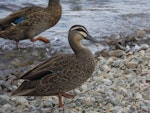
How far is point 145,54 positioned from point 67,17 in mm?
4455

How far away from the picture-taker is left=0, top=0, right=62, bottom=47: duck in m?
10.3

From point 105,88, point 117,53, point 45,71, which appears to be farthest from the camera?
point 117,53

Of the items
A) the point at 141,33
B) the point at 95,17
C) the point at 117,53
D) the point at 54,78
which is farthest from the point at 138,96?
the point at 95,17

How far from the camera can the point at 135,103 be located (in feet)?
22.1

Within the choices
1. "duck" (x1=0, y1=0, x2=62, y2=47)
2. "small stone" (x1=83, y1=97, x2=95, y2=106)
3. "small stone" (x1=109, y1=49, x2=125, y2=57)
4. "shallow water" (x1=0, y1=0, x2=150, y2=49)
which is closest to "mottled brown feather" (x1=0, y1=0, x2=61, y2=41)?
"duck" (x1=0, y1=0, x2=62, y2=47)

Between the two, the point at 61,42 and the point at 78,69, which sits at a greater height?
the point at 78,69

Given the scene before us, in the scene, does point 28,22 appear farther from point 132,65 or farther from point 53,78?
point 53,78

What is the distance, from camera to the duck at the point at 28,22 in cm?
1026

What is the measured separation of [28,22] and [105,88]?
3390 mm

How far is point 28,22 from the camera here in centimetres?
1030

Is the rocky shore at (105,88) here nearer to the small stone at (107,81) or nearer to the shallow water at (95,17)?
the small stone at (107,81)

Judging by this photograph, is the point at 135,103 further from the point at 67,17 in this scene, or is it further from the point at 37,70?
the point at 67,17

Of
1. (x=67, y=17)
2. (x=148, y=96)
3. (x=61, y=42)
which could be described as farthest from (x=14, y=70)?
(x=67, y=17)

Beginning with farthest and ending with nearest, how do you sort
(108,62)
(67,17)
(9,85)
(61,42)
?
(67,17) < (61,42) < (108,62) < (9,85)
